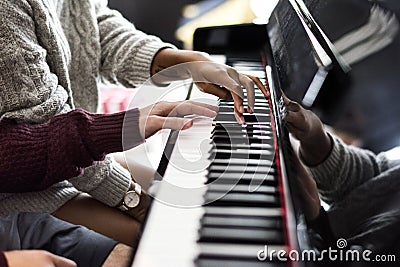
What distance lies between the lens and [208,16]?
2064 mm

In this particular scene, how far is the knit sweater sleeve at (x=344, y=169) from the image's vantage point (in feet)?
1.74

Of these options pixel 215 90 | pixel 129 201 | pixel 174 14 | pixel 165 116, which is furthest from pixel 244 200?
pixel 174 14

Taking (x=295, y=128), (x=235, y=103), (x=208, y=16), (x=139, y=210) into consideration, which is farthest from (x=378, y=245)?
(x=208, y=16)

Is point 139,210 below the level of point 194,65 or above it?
below

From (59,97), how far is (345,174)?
0.44m

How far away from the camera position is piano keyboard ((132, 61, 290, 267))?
21.0 inches

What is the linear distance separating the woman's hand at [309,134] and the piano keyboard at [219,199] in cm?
3

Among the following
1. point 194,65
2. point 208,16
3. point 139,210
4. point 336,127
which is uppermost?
point 336,127

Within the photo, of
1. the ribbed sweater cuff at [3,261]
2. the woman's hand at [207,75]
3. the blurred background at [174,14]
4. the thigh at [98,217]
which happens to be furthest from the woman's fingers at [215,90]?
the blurred background at [174,14]

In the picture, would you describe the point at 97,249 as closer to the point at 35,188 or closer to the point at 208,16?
the point at 35,188

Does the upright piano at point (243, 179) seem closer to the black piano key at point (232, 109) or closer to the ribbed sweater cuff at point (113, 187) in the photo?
the black piano key at point (232, 109)

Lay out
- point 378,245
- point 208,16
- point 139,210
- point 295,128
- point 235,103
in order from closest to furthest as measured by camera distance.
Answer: point 378,245, point 295,128, point 235,103, point 139,210, point 208,16

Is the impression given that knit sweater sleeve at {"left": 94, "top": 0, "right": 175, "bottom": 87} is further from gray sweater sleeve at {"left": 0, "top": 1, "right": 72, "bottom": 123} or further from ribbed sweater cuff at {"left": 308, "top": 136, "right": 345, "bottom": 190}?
ribbed sweater cuff at {"left": 308, "top": 136, "right": 345, "bottom": 190}

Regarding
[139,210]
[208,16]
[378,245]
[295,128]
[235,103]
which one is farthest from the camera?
[208,16]
